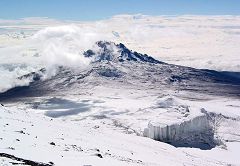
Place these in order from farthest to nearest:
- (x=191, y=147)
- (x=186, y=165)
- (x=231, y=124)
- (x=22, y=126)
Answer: (x=231, y=124) → (x=191, y=147) → (x=186, y=165) → (x=22, y=126)

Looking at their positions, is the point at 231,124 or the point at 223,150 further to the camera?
the point at 231,124

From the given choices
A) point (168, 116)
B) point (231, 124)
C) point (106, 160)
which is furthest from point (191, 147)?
point (106, 160)

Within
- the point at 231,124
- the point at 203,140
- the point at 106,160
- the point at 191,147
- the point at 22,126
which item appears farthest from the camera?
the point at 231,124

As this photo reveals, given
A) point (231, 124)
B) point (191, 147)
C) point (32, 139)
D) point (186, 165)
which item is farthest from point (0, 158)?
point (231, 124)

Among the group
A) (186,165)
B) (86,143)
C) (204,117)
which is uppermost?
(86,143)

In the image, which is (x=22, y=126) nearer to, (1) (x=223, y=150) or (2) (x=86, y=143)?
(2) (x=86, y=143)

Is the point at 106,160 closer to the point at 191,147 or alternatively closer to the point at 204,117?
the point at 191,147

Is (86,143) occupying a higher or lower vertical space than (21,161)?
lower
